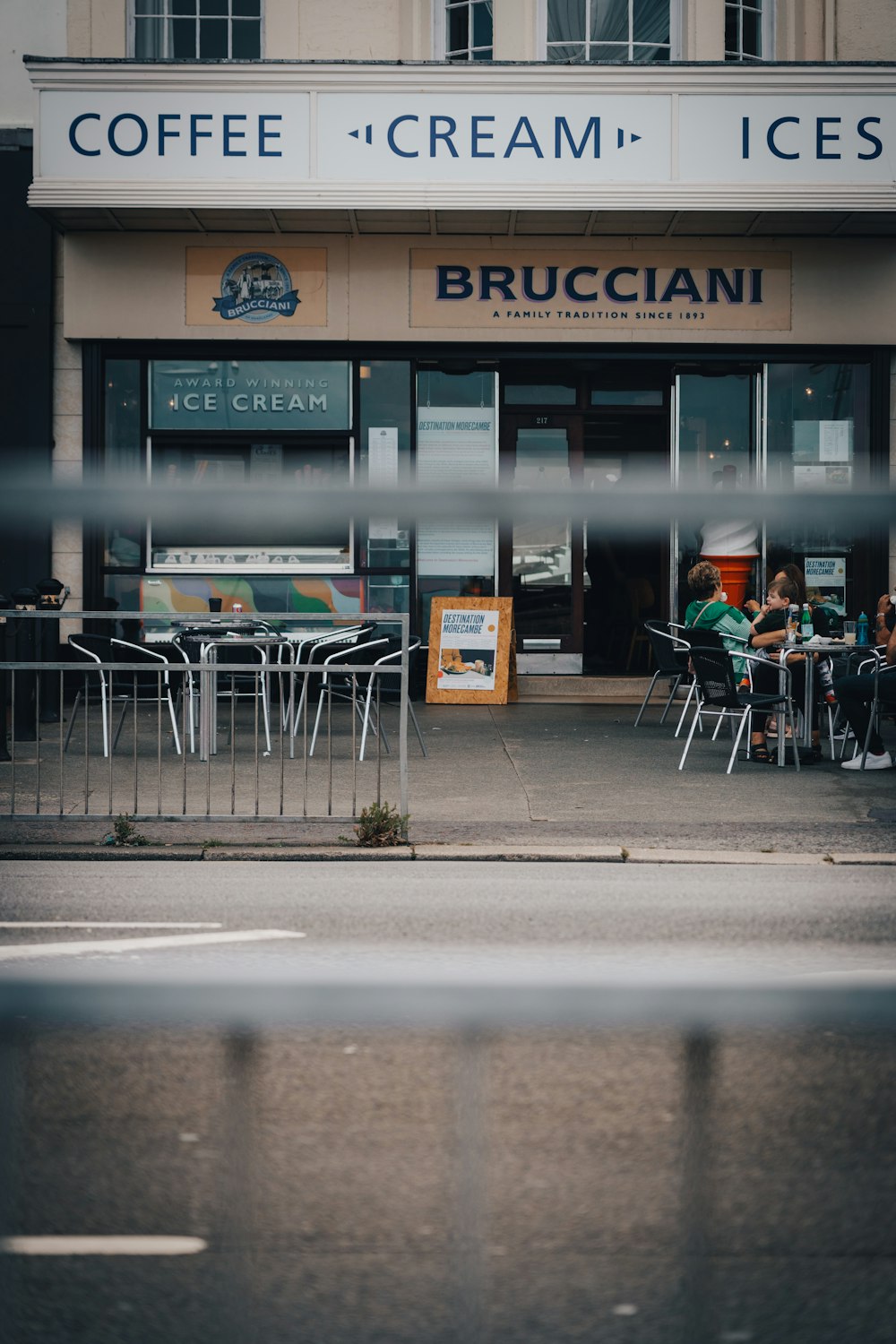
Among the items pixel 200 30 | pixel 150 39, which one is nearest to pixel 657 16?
pixel 200 30

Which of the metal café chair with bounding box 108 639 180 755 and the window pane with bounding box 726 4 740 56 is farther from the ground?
the window pane with bounding box 726 4 740 56

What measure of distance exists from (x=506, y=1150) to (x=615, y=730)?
31.6 ft

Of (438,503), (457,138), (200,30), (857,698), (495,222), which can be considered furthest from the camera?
(200,30)

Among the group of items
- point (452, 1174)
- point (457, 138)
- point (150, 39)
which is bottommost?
point (452, 1174)

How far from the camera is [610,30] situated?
1598cm

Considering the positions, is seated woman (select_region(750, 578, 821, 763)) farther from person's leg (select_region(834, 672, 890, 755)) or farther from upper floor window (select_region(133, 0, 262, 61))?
upper floor window (select_region(133, 0, 262, 61))

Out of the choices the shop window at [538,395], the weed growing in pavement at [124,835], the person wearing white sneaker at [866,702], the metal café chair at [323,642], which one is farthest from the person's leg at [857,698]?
the shop window at [538,395]

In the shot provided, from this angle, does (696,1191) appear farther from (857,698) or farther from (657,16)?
(657,16)

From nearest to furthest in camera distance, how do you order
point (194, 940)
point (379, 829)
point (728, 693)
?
point (194, 940) → point (379, 829) → point (728, 693)

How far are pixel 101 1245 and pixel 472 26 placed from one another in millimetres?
15216

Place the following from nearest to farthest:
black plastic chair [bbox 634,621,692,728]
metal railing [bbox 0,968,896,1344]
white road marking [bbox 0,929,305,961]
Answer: metal railing [bbox 0,968,896,1344] → white road marking [bbox 0,929,305,961] → black plastic chair [bbox 634,621,692,728]

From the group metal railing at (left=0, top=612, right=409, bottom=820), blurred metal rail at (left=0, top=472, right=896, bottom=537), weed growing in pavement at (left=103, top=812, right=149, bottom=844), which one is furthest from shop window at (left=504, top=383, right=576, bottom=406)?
blurred metal rail at (left=0, top=472, right=896, bottom=537)

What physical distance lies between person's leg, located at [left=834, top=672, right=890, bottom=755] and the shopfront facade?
3141mm

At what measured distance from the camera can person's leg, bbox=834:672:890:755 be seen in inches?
426
